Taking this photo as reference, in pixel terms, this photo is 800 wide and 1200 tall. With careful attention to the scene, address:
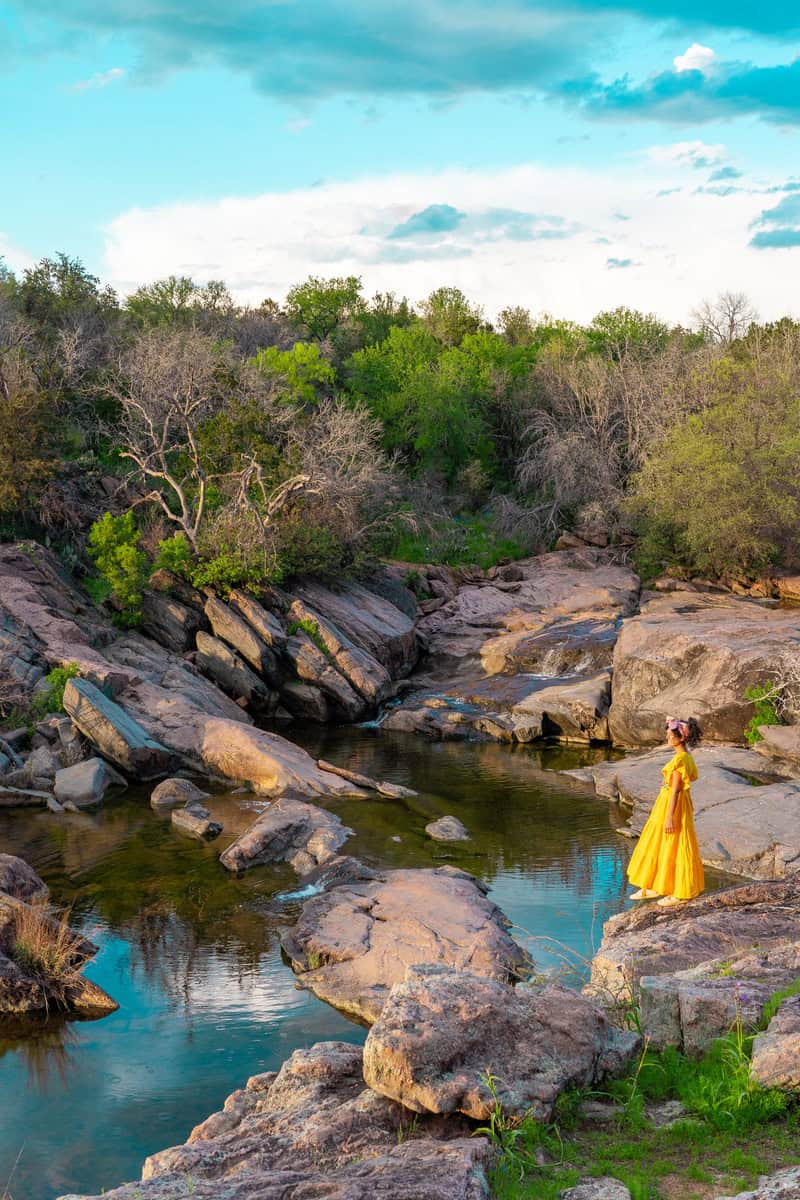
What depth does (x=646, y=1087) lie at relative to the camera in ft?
20.5

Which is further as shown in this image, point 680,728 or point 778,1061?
point 680,728

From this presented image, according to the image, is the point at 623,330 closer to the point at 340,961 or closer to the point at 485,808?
the point at 485,808

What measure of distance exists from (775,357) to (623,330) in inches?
551

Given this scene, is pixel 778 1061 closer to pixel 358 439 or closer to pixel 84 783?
Answer: pixel 84 783

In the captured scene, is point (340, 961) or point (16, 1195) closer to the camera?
point (16, 1195)

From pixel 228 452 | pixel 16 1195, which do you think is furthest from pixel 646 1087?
pixel 228 452

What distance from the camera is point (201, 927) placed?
42.5 feet

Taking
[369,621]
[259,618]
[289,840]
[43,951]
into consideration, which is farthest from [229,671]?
[43,951]

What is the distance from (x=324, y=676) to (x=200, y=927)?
39.8ft

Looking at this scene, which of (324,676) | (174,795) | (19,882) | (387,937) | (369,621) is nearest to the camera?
(387,937)

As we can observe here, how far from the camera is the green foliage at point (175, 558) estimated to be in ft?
86.1

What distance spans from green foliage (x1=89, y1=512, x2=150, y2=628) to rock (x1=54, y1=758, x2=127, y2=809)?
689cm

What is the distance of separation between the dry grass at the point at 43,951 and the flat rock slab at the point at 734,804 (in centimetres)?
891

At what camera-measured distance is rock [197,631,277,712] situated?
961 inches
